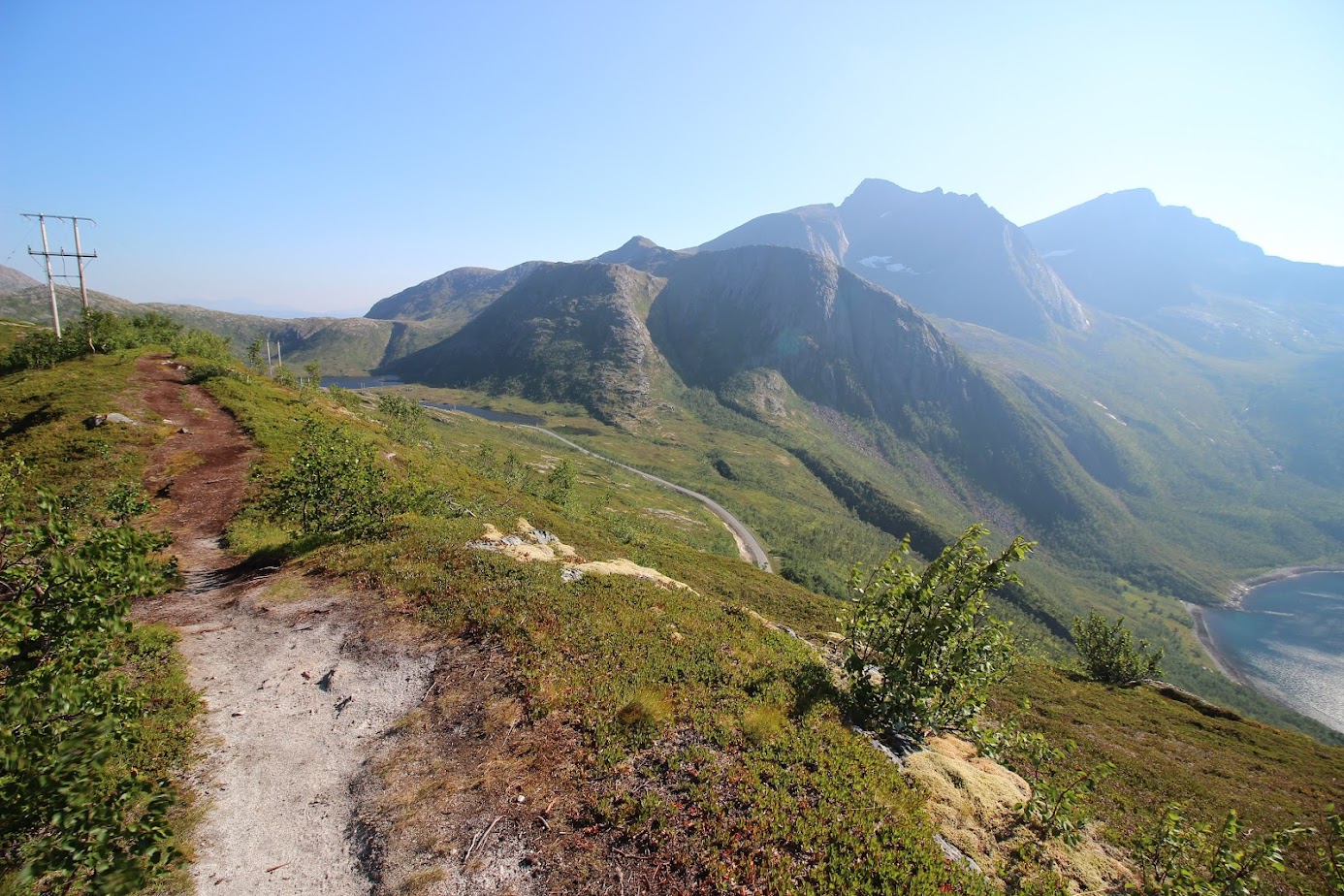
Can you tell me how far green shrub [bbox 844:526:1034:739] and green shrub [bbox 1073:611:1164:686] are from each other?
55.5 meters

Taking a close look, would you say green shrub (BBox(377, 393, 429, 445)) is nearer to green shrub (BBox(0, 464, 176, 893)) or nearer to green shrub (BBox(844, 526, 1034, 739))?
green shrub (BBox(0, 464, 176, 893))

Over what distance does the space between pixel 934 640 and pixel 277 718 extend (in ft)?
62.4

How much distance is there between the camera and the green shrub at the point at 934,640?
15.3m

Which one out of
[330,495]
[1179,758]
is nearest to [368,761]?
[330,495]

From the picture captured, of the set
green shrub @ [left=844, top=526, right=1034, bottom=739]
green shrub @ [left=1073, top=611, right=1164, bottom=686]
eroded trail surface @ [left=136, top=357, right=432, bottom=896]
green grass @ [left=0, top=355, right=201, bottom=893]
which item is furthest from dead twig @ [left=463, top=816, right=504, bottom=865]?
green shrub @ [left=1073, top=611, right=1164, bottom=686]

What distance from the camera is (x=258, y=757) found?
12.6 meters

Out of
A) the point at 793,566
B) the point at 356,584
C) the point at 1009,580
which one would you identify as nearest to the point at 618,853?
the point at 1009,580

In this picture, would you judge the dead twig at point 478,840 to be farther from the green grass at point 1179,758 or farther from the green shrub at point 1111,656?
the green shrub at point 1111,656

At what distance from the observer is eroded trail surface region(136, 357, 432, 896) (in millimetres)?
10000

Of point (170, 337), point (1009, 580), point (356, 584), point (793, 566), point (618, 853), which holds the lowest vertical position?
point (793, 566)

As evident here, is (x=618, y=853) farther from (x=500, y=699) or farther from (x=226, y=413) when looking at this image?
(x=226, y=413)

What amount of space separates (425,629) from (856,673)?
1491 cm

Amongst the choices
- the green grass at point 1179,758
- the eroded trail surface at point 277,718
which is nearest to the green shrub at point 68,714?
the eroded trail surface at point 277,718

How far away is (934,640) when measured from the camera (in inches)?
614
